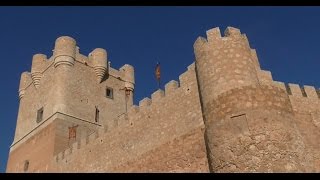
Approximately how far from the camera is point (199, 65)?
980 centimetres

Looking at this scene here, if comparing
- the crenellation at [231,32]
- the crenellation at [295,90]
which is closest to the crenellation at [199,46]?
the crenellation at [231,32]

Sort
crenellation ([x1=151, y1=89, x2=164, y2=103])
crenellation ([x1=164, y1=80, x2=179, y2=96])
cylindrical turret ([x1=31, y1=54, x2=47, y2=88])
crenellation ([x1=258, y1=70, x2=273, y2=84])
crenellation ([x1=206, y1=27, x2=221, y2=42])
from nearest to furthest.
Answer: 1. crenellation ([x1=258, y1=70, x2=273, y2=84])
2. crenellation ([x1=206, y1=27, x2=221, y2=42])
3. crenellation ([x1=164, y1=80, x2=179, y2=96])
4. crenellation ([x1=151, y1=89, x2=164, y2=103])
5. cylindrical turret ([x1=31, y1=54, x2=47, y2=88])

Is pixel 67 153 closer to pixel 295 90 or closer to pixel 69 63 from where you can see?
pixel 69 63

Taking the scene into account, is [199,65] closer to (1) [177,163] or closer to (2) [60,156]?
(1) [177,163]

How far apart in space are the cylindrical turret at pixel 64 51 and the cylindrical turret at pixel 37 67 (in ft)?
4.69

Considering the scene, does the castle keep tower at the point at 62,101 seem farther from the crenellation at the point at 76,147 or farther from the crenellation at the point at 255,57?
the crenellation at the point at 255,57

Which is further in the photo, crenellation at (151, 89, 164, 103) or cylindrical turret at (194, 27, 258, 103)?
crenellation at (151, 89, 164, 103)

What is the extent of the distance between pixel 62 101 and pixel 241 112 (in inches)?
436

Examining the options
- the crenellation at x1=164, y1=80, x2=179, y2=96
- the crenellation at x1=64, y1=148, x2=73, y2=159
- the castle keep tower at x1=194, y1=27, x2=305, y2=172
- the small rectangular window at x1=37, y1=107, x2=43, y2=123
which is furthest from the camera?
the small rectangular window at x1=37, y1=107, x2=43, y2=123

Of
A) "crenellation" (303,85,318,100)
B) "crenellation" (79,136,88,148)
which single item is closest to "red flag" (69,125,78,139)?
"crenellation" (79,136,88,148)

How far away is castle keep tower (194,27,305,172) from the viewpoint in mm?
7547

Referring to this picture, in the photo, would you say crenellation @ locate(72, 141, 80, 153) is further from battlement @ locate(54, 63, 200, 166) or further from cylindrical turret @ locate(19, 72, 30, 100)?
cylindrical turret @ locate(19, 72, 30, 100)

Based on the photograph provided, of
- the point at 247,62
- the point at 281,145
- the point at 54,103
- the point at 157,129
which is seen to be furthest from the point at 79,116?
the point at 281,145

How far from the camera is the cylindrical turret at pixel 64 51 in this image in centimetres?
1852
